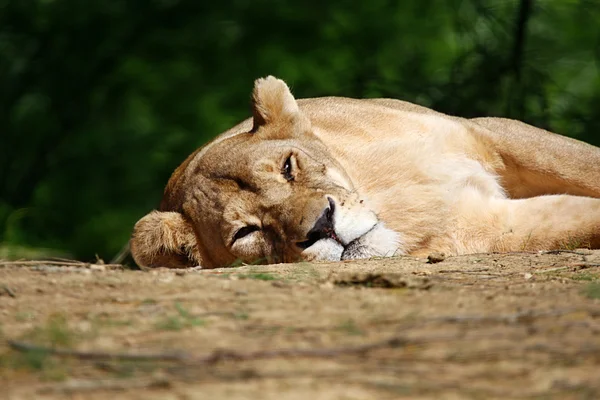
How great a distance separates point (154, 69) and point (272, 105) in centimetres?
554

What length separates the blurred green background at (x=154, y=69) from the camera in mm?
10086

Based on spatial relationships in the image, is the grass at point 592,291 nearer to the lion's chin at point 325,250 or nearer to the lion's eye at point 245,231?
the lion's chin at point 325,250

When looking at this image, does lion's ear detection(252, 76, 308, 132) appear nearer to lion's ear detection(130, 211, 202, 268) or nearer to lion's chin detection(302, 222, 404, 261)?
lion's ear detection(130, 211, 202, 268)

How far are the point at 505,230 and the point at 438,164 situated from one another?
482mm

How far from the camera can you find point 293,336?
2633 millimetres

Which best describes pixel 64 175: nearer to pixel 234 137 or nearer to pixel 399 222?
pixel 234 137

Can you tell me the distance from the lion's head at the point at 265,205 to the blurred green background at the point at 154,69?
418cm

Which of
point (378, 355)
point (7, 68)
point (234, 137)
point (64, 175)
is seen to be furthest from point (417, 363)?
point (7, 68)

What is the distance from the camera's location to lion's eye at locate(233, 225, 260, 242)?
4898 millimetres

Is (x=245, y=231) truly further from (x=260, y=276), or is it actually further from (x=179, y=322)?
(x=179, y=322)

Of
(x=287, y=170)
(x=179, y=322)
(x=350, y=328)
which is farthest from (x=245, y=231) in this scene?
(x=350, y=328)

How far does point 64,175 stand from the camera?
34.4 ft

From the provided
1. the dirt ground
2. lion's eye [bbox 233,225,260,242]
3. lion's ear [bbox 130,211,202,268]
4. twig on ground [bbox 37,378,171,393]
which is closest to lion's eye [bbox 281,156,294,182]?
lion's eye [bbox 233,225,260,242]

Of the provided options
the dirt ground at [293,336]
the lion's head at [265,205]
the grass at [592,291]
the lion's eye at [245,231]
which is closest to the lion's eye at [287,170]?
the lion's head at [265,205]
